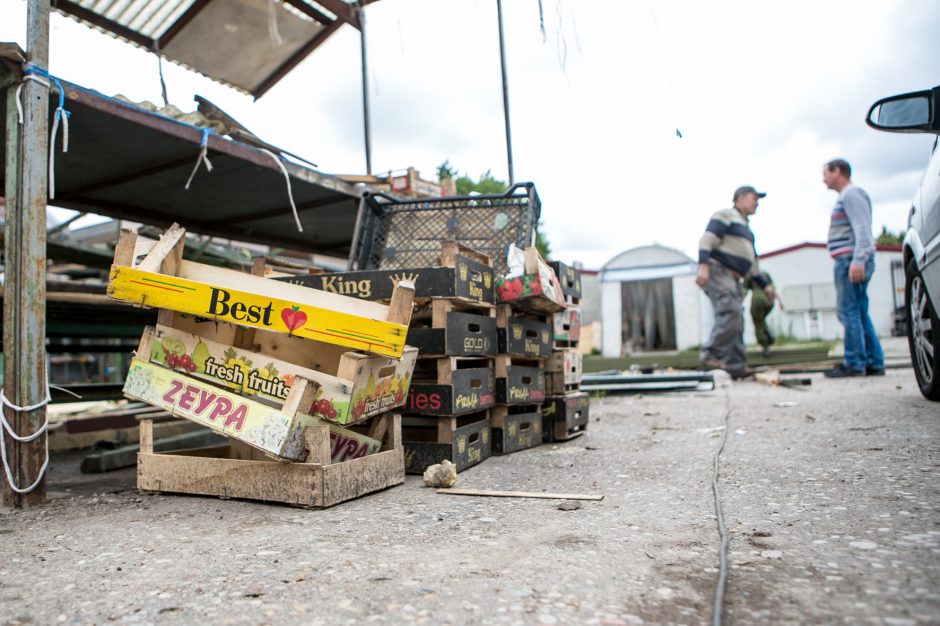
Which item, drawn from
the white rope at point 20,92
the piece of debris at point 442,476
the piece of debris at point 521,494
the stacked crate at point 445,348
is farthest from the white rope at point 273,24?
the piece of debris at point 521,494

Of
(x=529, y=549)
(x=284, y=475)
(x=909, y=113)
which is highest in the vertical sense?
(x=909, y=113)

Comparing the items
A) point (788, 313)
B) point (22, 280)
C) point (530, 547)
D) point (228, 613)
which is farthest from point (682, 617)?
point (788, 313)

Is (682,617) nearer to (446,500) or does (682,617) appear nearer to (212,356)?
(446,500)

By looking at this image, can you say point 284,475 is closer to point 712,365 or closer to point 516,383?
point 516,383

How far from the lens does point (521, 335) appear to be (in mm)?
4707

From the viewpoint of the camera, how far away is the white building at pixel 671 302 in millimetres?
22500

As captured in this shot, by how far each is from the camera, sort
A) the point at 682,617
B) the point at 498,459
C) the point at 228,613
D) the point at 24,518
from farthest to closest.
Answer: the point at 498,459
the point at 24,518
the point at 228,613
the point at 682,617

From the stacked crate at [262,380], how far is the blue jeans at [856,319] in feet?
21.2

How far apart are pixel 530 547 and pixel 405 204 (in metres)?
3.90

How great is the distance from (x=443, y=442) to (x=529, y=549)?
1.63 meters

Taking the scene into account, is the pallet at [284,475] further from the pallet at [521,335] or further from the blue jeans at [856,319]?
the blue jeans at [856,319]

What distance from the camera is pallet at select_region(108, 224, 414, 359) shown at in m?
3.21

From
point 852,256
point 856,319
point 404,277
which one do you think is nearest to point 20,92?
point 404,277

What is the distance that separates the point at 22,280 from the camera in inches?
134
